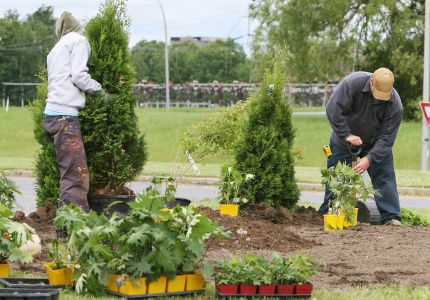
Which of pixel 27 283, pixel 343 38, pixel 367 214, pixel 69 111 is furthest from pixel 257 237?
pixel 343 38

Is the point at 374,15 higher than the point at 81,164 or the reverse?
higher

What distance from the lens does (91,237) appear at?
6.08 metres

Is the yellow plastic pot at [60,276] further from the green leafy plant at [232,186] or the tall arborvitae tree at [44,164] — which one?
the green leafy plant at [232,186]

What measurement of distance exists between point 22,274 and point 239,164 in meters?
4.10

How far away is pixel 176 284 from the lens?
6176mm

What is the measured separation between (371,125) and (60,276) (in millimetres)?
4968

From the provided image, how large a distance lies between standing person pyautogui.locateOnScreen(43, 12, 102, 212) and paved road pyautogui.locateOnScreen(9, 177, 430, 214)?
15.5 feet

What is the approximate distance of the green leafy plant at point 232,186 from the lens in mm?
9873

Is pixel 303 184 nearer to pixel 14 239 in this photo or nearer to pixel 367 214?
pixel 367 214

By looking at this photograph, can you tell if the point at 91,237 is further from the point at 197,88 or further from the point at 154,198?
the point at 197,88

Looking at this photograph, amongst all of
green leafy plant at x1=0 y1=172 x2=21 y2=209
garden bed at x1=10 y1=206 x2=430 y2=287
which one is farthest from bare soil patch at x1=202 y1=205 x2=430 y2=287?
green leafy plant at x1=0 y1=172 x2=21 y2=209

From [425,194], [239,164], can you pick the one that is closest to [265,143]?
[239,164]

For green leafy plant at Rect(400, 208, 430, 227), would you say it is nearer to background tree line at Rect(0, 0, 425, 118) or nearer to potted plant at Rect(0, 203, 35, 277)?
potted plant at Rect(0, 203, 35, 277)

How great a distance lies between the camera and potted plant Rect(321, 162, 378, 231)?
31.1 feet
